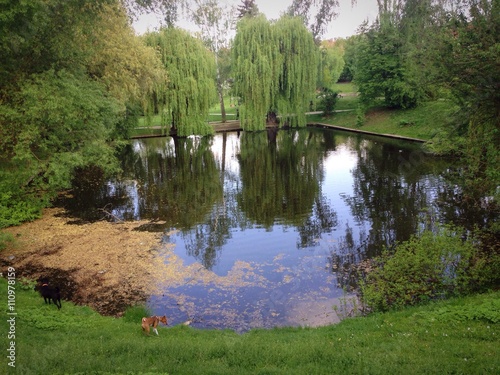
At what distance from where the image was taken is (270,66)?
41.2m

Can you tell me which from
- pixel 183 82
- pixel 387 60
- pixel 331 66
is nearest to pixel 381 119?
pixel 387 60

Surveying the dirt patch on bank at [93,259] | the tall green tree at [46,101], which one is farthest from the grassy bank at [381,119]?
the dirt patch on bank at [93,259]

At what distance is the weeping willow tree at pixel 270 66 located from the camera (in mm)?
41062

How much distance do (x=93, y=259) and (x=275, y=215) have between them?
748 centimetres

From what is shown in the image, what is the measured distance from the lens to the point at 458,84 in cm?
1114

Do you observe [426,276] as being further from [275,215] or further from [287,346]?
[275,215]

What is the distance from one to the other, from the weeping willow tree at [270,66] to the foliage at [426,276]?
108 ft

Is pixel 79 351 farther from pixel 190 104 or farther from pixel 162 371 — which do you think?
pixel 190 104

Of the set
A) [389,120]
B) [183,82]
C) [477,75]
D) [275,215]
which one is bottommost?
[275,215]

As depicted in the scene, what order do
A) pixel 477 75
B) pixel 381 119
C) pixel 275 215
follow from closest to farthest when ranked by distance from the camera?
pixel 477 75
pixel 275 215
pixel 381 119

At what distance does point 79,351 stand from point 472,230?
40.9 ft

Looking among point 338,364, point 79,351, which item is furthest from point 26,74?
point 338,364

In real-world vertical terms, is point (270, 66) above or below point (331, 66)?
below

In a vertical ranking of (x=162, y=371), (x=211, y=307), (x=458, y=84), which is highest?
(x=458, y=84)
